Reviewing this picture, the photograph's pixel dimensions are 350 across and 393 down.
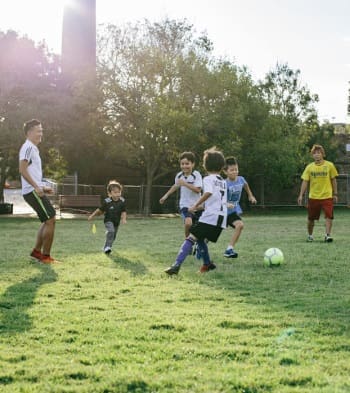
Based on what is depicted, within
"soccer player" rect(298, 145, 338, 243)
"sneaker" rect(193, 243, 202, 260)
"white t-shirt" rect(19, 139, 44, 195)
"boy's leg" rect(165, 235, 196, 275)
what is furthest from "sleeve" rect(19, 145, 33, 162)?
"soccer player" rect(298, 145, 338, 243)

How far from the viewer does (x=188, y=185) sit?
31.3 ft

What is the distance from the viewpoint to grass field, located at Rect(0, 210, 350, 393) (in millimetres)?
3375

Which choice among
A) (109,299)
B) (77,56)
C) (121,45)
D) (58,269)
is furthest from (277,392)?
(77,56)

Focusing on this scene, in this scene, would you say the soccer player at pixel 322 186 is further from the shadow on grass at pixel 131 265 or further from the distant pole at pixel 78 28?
the distant pole at pixel 78 28

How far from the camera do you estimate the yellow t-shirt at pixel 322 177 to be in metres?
12.4

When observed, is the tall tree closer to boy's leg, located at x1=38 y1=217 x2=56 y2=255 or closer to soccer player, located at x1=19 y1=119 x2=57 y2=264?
soccer player, located at x1=19 y1=119 x2=57 y2=264

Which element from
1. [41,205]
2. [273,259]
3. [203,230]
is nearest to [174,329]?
[203,230]

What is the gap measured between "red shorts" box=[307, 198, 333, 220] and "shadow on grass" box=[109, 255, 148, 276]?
4.69m

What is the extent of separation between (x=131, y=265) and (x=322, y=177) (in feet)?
17.9

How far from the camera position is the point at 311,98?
45.2m

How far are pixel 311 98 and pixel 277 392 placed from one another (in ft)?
144

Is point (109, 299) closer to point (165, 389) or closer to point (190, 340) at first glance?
point (190, 340)

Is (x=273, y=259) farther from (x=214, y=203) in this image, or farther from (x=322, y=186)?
(x=322, y=186)

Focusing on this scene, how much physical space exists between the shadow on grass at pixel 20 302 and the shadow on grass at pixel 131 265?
40.5 inches
